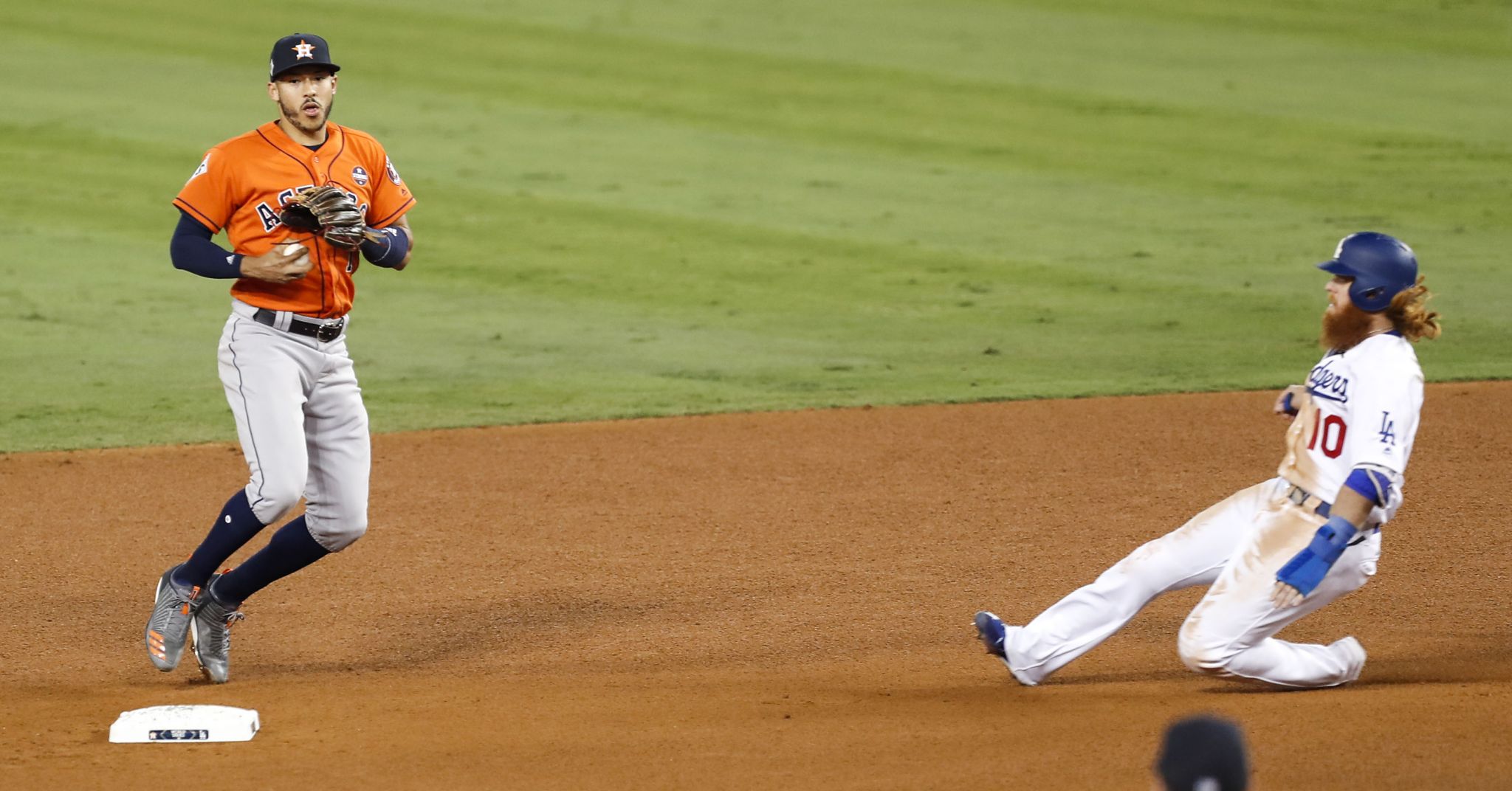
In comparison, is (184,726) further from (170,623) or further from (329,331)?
(329,331)

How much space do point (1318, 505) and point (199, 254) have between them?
3239 millimetres

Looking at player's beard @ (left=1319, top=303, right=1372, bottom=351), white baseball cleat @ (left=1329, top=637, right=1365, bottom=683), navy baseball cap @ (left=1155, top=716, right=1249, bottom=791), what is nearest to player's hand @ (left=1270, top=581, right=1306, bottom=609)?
white baseball cleat @ (left=1329, top=637, right=1365, bottom=683)

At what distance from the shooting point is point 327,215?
4.94 metres

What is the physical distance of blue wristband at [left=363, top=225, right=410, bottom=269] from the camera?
5.14 metres

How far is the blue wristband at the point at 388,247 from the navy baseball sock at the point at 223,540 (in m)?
0.79

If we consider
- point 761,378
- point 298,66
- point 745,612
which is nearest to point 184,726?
point 298,66

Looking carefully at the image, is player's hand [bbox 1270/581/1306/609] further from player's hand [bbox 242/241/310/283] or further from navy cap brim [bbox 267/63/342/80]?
navy cap brim [bbox 267/63/342/80]

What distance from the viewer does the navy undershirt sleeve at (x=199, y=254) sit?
16.4 feet

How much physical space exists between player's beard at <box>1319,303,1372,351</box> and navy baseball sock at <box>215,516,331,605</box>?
298 cm

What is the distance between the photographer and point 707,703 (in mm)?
4883

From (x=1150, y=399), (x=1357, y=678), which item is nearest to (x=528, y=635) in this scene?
(x=1357, y=678)

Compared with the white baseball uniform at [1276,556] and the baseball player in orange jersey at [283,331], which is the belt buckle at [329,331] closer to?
the baseball player in orange jersey at [283,331]

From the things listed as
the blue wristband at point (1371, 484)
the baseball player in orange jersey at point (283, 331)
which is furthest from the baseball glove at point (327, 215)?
the blue wristband at point (1371, 484)

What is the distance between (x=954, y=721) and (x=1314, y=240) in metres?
8.67
